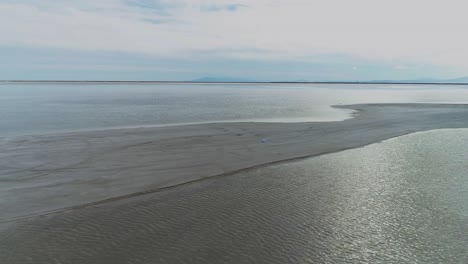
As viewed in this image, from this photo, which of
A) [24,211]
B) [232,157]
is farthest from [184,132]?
[24,211]

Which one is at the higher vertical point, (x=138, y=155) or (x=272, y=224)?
(x=138, y=155)

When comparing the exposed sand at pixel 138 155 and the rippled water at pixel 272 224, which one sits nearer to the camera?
the rippled water at pixel 272 224

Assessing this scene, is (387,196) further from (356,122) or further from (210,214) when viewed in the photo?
(356,122)

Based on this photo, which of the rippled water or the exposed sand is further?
the exposed sand

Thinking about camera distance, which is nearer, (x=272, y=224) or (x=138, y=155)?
(x=272, y=224)
